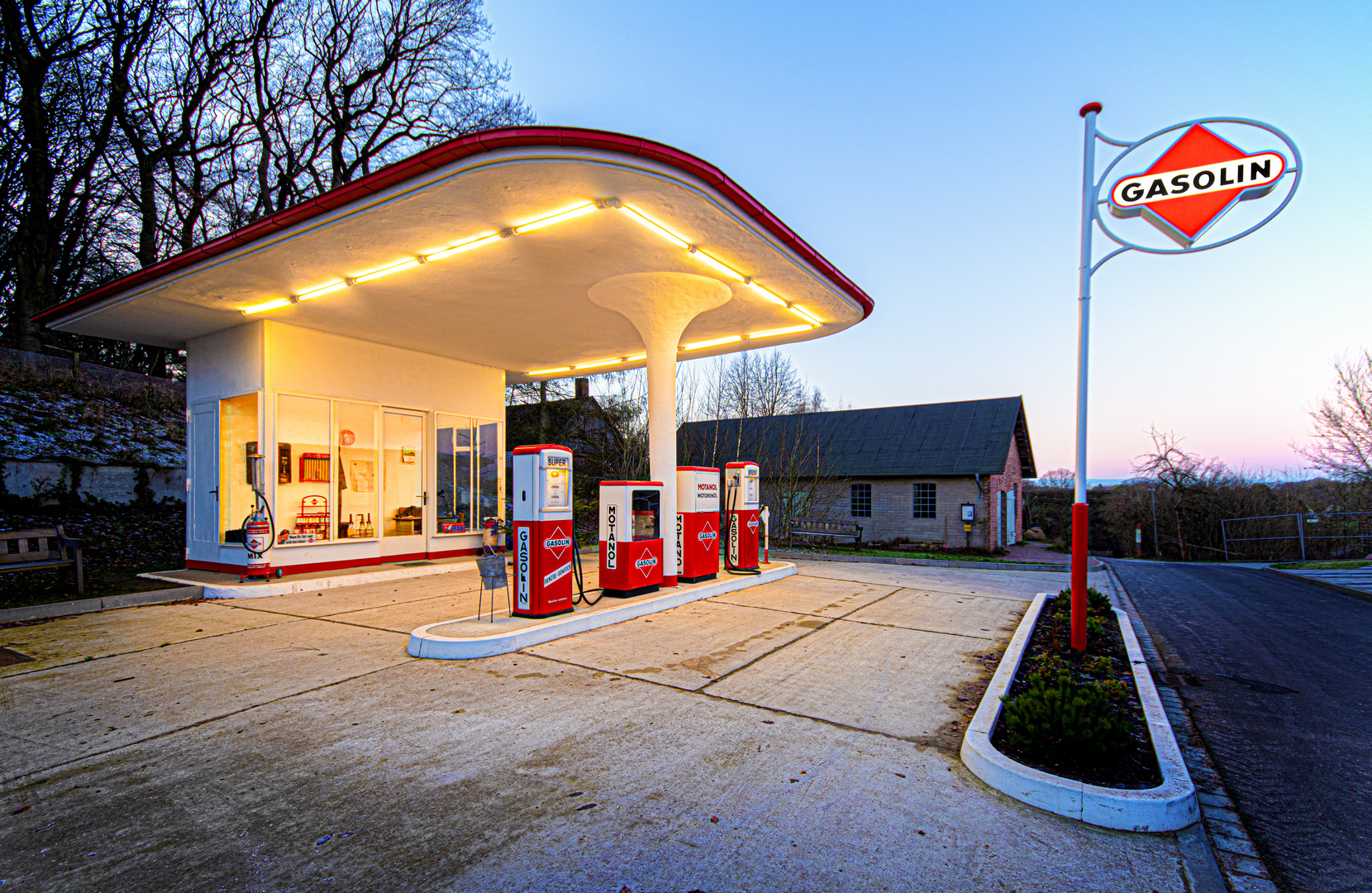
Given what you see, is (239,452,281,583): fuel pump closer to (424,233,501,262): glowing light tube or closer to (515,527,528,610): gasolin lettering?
(424,233,501,262): glowing light tube

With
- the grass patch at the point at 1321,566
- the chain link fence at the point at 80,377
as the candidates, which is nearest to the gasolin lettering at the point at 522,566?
the chain link fence at the point at 80,377

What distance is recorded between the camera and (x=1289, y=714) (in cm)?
503

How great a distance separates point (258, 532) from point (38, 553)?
2423mm

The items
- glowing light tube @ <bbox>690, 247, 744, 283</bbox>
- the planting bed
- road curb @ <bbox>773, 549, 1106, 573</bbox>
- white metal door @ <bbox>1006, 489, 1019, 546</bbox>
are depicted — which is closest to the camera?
the planting bed

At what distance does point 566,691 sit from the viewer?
4.93 metres

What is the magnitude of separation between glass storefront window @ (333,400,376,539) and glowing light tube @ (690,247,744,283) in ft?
24.6

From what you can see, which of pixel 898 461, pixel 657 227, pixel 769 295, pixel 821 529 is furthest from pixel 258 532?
pixel 898 461

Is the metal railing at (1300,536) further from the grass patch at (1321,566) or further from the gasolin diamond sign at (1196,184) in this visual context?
Answer: the gasolin diamond sign at (1196,184)

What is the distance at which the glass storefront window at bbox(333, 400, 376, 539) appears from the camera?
11.6 meters

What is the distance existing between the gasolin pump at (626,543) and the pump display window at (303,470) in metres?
5.81

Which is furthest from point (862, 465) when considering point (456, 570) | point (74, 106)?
point (74, 106)

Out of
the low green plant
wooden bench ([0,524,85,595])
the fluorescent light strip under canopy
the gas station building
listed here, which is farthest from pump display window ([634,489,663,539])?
wooden bench ([0,524,85,595])

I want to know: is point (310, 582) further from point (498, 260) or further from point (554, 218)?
point (554, 218)

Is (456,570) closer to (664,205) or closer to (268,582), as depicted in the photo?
(268,582)
